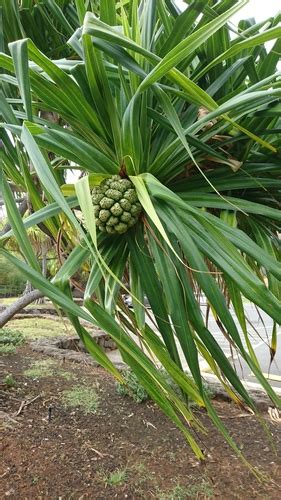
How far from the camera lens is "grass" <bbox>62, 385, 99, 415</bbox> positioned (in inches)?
123

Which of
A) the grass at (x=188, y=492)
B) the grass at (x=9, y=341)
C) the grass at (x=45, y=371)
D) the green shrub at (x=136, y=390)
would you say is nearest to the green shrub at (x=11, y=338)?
the grass at (x=9, y=341)

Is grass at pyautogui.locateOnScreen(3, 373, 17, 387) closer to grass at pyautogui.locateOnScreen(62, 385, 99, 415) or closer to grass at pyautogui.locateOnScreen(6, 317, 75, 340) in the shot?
grass at pyautogui.locateOnScreen(62, 385, 99, 415)

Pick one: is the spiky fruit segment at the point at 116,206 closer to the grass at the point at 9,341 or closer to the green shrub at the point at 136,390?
the green shrub at the point at 136,390

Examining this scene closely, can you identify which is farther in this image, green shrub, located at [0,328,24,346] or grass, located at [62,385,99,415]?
green shrub, located at [0,328,24,346]

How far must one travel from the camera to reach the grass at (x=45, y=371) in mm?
3818

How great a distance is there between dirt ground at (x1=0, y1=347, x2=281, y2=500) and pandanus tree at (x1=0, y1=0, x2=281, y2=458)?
148 centimetres

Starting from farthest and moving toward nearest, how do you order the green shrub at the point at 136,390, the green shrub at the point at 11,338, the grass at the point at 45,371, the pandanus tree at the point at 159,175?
the green shrub at the point at 11,338 → the grass at the point at 45,371 → the green shrub at the point at 136,390 → the pandanus tree at the point at 159,175

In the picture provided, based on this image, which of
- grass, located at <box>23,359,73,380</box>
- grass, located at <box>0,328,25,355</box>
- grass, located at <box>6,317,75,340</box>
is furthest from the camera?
grass, located at <box>6,317,75,340</box>

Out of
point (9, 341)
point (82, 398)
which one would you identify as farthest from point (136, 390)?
point (9, 341)

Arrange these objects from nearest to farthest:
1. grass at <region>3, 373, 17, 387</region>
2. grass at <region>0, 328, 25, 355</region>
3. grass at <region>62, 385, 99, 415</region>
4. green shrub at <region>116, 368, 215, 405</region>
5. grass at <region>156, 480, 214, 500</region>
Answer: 1. grass at <region>156, 480, 214, 500</region>
2. grass at <region>62, 385, 99, 415</region>
3. green shrub at <region>116, 368, 215, 405</region>
4. grass at <region>3, 373, 17, 387</region>
5. grass at <region>0, 328, 25, 355</region>

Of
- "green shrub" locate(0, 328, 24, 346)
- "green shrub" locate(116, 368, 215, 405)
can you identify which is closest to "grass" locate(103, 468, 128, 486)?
"green shrub" locate(116, 368, 215, 405)

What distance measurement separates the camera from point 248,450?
2.60 meters

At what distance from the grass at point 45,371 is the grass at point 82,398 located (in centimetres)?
32

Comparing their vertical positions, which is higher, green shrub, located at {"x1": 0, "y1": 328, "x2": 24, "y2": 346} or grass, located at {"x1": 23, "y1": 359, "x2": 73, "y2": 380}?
grass, located at {"x1": 23, "y1": 359, "x2": 73, "y2": 380}
